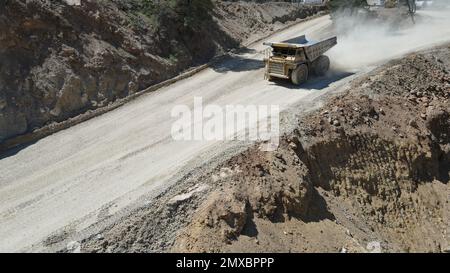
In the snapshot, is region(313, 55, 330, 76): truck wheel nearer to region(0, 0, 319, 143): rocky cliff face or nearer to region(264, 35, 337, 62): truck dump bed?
region(264, 35, 337, 62): truck dump bed

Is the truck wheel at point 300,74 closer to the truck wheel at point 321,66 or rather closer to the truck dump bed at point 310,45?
the truck dump bed at point 310,45

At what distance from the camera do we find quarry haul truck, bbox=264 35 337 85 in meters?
20.1

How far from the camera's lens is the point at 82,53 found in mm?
19750

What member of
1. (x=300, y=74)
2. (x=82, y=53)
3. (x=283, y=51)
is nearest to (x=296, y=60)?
(x=300, y=74)

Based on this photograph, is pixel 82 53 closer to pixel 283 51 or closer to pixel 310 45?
pixel 283 51

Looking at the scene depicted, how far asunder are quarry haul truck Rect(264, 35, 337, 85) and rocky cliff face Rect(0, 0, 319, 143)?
551 centimetres

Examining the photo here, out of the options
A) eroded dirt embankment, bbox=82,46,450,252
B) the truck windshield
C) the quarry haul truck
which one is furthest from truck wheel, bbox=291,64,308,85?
eroded dirt embankment, bbox=82,46,450,252

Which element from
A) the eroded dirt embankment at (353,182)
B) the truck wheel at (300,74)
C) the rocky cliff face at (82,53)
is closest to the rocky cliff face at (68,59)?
the rocky cliff face at (82,53)

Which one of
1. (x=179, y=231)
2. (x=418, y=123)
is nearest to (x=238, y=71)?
(x=418, y=123)

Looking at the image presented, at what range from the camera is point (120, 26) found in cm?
2195

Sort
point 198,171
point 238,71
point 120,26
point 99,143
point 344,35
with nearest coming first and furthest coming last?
point 198,171 < point 99,143 < point 120,26 < point 238,71 < point 344,35

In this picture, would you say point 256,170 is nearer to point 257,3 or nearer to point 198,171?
point 198,171

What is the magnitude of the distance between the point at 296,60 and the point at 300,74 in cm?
71

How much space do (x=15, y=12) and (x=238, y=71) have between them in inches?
436
